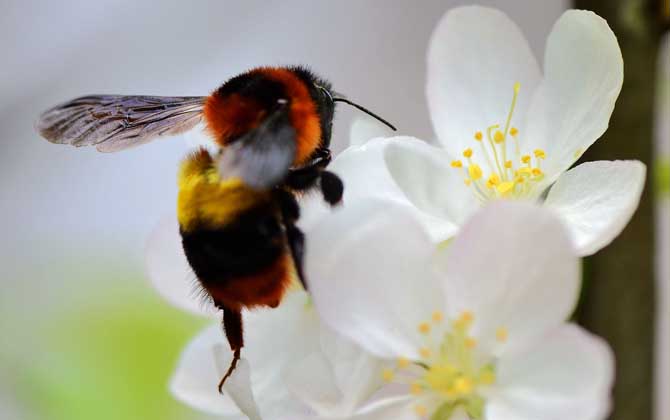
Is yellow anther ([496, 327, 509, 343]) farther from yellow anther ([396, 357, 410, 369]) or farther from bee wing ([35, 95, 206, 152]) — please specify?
bee wing ([35, 95, 206, 152])

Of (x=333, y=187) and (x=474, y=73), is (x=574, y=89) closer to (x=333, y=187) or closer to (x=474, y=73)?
(x=474, y=73)

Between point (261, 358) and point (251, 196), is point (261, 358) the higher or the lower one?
the lower one

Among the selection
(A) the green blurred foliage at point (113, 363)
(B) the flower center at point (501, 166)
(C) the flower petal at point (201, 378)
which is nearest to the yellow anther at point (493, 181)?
(B) the flower center at point (501, 166)

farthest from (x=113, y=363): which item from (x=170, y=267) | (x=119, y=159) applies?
(x=119, y=159)

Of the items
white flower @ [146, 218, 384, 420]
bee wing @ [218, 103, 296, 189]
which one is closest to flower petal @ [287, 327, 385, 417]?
white flower @ [146, 218, 384, 420]

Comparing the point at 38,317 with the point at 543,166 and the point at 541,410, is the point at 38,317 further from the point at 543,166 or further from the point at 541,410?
the point at 541,410

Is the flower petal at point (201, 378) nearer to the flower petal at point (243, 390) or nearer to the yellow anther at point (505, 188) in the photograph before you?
the flower petal at point (243, 390)

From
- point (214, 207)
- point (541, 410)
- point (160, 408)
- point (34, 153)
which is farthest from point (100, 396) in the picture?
point (34, 153)
